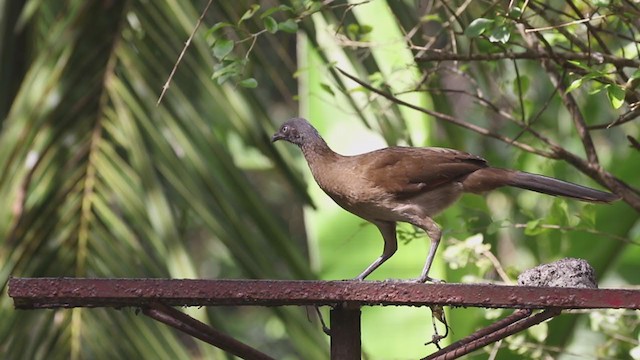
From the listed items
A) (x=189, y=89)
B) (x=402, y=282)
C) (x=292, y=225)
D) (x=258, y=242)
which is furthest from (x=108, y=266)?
(x=292, y=225)

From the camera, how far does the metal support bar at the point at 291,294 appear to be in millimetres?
1892

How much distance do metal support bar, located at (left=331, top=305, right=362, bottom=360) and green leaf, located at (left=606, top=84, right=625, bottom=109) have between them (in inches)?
28.9

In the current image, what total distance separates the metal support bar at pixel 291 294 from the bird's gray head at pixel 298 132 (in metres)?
0.77

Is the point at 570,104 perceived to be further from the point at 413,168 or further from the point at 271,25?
the point at 271,25

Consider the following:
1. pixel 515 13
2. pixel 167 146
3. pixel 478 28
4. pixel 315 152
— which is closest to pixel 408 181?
pixel 315 152

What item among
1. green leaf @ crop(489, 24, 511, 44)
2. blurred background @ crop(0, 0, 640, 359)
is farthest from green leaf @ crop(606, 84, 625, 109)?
blurred background @ crop(0, 0, 640, 359)

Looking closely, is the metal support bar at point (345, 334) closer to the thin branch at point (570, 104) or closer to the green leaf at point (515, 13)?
the green leaf at point (515, 13)

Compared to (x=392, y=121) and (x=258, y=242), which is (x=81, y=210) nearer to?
(x=258, y=242)

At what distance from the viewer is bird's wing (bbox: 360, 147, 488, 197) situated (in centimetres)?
263

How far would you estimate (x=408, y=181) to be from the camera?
2662mm

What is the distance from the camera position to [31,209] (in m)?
3.27

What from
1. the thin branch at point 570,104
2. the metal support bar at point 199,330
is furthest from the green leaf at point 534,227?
the metal support bar at point 199,330

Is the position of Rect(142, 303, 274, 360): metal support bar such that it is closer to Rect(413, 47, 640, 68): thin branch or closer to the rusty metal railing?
the rusty metal railing

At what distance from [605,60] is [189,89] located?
1.51m
